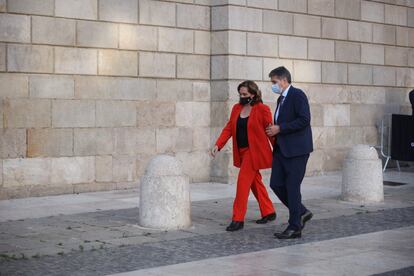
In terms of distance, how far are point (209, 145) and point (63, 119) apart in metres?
3.11

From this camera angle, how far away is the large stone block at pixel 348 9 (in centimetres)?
1680

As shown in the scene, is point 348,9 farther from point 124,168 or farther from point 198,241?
point 198,241

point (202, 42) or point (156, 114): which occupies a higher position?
point (202, 42)

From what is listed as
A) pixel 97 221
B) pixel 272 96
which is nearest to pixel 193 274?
pixel 97 221

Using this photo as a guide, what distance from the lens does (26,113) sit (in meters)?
12.5

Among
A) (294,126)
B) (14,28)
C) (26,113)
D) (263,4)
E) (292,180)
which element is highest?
(263,4)

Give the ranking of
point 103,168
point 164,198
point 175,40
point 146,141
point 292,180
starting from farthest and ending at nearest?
1. point 175,40
2. point 146,141
3. point 103,168
4. point 164,198
5. point 292,180

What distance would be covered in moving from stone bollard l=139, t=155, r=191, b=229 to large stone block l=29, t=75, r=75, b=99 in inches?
146

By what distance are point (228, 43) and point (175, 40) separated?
3.19 ft

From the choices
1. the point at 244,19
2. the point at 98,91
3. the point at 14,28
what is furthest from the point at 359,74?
the point at 14,28

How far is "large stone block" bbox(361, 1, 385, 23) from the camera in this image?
683 inches

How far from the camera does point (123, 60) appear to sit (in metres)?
13.7

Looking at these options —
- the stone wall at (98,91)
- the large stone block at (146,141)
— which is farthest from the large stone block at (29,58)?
the large stone block at (146,141)

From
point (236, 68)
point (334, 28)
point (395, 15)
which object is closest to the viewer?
point (236, 68)
